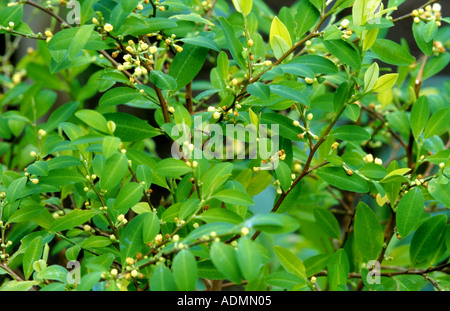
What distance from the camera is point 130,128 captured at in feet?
2.37

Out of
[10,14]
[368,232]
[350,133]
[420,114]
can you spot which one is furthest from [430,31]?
[10,14]

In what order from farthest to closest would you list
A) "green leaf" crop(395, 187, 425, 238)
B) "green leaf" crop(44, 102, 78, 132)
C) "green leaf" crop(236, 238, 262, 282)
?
"green leaf" crop(44, 102, 78, 132)
"green leaf" crop(395, 187, 425, 238)
"green leaf" crop(236, 238, 262, 282)

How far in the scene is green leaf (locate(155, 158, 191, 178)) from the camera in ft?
2.06

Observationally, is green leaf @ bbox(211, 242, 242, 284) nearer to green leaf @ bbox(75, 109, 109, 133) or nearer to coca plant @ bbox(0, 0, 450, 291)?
coca plant @ bbox(0, 0, 450, 291)

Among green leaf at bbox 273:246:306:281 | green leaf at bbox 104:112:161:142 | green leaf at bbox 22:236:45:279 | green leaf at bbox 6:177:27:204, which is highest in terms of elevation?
green leaf at bbox 104:112:161:142

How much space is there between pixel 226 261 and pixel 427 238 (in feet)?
1.32

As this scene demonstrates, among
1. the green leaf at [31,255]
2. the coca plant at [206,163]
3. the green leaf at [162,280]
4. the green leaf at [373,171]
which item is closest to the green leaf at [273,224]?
the coca plant at [206,163]

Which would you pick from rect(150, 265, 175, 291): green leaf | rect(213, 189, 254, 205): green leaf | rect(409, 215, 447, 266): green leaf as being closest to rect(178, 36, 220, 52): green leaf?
rect(213, 189, 254, 205): green leaf

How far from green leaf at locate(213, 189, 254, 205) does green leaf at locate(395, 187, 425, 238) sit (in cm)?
25

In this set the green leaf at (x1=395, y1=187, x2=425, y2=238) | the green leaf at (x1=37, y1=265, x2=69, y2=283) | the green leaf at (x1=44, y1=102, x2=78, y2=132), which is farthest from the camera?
the green leaf at (x1=44, y1=102, x2=78, y2=132)

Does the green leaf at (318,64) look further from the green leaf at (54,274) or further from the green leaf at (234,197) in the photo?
the green leaf at (54,274)

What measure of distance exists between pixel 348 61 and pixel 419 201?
0.74 ft

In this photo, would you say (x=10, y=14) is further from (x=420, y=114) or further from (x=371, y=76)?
(x=420, y=114)
